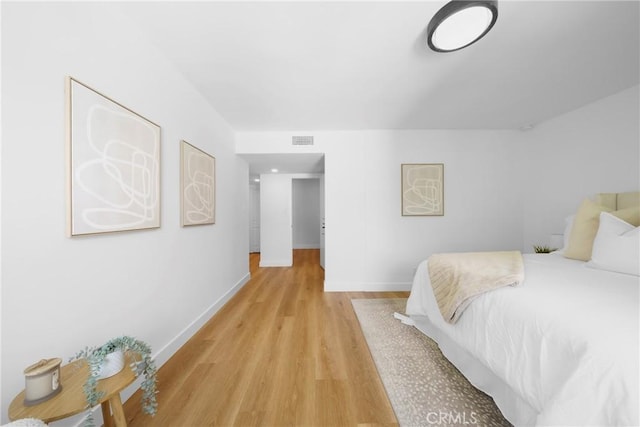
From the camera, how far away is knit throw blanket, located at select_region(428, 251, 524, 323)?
1.37 meters

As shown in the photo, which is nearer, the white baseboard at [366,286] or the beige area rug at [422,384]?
the beige area rug at [422,384]

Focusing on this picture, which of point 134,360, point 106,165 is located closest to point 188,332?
point 134,360

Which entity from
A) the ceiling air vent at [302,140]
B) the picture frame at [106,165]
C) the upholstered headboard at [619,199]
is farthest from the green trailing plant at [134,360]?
the upholstered headboard at [619,199]

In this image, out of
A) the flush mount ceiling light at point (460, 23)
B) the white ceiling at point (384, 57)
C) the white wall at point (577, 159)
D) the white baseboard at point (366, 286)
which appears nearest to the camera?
the flush mount ceiling light at point (460, 23)

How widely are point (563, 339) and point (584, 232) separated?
68.0 inches

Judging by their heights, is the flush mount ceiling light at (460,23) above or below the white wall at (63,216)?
above

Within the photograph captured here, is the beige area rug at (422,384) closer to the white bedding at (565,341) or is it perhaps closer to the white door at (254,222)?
the white bedding at (565,341)

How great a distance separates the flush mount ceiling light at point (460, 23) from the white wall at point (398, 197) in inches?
74.1

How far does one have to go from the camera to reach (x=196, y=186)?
2.16 m

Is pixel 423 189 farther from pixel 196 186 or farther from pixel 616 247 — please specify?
pixel 196 186

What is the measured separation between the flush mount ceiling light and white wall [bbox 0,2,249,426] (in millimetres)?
1948

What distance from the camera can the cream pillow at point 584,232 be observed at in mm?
1861

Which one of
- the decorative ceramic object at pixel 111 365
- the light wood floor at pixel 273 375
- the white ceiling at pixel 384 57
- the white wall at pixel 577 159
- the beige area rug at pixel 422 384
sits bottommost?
the light wood floor at pixel 273 375

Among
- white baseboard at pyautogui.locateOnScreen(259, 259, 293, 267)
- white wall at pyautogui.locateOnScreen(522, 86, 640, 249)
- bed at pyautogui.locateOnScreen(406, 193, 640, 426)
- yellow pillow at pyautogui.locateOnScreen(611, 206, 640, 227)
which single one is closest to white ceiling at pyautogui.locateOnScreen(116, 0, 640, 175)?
white wall at pyautogui.locateOnScreen(522, 86, 640, 249)
